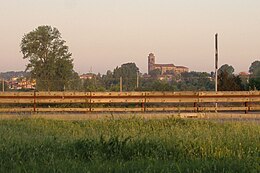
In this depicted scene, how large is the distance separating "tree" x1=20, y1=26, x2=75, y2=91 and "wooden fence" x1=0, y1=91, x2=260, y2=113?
21.6 meters

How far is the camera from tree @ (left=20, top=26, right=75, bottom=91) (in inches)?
2003

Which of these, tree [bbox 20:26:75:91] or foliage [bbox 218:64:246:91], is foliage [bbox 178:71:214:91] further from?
tree [bbox 20:26:75:91]

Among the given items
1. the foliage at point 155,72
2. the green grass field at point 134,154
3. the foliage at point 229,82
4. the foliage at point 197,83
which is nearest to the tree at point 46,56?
the foliage at point 197,83

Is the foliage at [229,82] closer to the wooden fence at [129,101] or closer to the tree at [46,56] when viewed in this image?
the wooden fence at [129,101]

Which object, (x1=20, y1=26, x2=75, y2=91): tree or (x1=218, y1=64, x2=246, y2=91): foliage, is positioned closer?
(x1=218, y1=64, x2=246, y2=91): foliage

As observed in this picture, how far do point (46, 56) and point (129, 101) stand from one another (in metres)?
24.9

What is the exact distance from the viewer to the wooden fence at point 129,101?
90.9 ft

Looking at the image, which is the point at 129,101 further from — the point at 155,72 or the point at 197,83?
the point at 155,72

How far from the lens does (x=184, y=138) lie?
11906mm

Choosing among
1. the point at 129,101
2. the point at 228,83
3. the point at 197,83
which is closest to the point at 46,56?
the point at 197,83

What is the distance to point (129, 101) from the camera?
28.4 meters

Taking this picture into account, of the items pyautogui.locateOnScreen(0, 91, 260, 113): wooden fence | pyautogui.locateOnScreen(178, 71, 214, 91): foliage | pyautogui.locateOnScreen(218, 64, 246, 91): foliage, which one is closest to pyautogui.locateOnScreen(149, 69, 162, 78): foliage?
pyautogui.locateOnScreen(178, 71, 214, 91): foliage

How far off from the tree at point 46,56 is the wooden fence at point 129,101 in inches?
850

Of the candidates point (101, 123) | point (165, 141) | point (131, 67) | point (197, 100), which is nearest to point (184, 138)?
point (165, 141)
